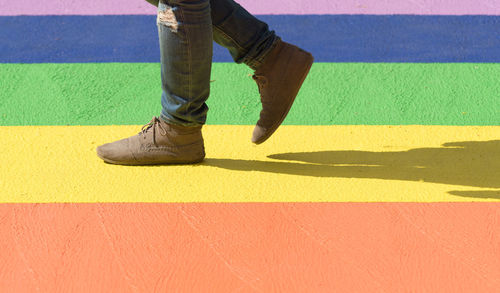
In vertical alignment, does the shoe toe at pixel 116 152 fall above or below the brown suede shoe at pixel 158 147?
below

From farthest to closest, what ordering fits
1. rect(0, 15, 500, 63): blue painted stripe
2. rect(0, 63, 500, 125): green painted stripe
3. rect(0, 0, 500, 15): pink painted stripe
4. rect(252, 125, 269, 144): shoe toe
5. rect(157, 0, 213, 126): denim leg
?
rect(0, 0, 500, 15): pink painted stripe → rect(0, 15, 500, 63): blue painted stripe → rect(0, 63, 500, 125): green painted stripe → rect(252, 125, 269, 144): shoe toe → rect(157, 0, 213, 126): denim leg

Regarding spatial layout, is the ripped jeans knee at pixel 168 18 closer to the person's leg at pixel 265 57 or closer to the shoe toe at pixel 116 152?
the person's leg at pixel 265 57

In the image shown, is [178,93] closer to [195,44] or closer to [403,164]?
[195,44]

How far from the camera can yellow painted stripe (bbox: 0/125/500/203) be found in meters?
2.10

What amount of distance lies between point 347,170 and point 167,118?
611mm

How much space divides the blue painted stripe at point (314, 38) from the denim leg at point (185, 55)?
1053 mm

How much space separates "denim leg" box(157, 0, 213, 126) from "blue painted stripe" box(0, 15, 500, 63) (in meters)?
1.05

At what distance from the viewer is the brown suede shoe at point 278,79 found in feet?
7.46

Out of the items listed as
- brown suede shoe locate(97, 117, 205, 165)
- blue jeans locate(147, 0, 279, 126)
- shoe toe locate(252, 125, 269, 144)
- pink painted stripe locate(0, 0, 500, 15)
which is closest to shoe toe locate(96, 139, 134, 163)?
brown suede shoe locate(97, 117, 205, 165)

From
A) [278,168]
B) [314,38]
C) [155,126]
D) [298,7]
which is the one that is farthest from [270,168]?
[298,7]

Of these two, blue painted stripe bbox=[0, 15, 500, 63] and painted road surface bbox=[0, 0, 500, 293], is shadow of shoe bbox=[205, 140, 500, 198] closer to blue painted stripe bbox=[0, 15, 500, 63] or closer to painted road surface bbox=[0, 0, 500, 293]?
painted road surface bbox=[0, 0, 500, 293]

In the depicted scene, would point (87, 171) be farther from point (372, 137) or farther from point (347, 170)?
point (372, 137)
